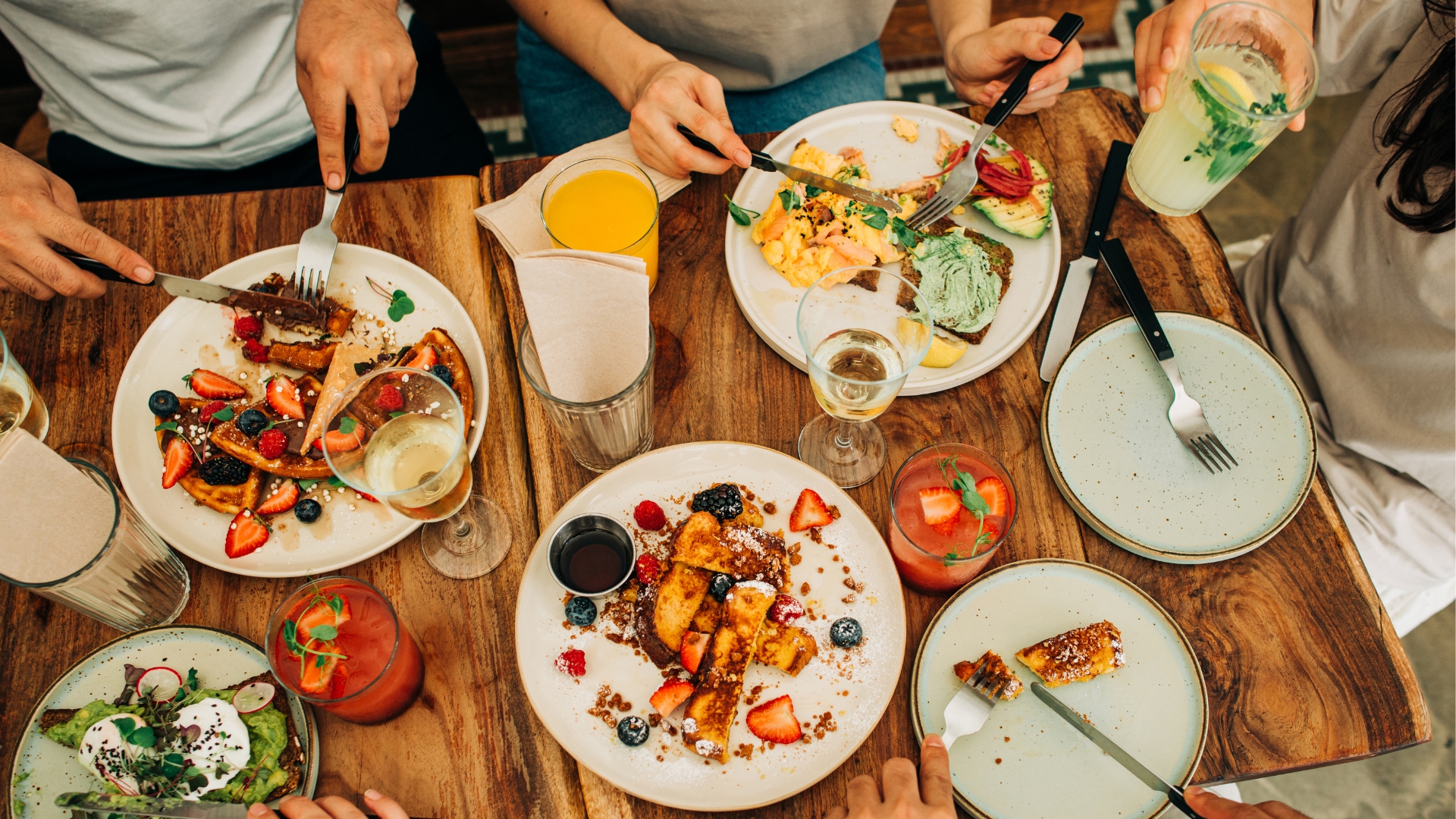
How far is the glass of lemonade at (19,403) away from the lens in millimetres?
1557

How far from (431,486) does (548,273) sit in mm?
433

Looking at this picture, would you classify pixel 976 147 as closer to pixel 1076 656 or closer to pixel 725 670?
pixel 1076 656

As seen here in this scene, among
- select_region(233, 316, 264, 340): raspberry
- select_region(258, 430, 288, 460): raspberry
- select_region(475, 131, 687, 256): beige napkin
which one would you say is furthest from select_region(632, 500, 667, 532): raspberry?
select_region(233, 316, 264, 340): raspberry

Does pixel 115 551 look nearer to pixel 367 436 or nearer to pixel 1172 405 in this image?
pixel 367 436

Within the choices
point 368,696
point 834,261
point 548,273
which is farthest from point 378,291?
point 834,261

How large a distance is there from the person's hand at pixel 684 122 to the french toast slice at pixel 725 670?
0.94 meters

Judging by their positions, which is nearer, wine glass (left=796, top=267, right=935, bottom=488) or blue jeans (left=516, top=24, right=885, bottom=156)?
wine glass (left=796, top=267, right=935, bottom=488)

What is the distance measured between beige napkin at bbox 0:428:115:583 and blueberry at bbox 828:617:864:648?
1.31 meters

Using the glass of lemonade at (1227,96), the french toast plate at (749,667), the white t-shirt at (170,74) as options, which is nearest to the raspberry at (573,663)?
the french toast plate at (749,667)

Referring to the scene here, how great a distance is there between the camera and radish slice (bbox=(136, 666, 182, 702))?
136 cm

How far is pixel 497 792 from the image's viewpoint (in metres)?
1.38

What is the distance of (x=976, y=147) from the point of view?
175cm

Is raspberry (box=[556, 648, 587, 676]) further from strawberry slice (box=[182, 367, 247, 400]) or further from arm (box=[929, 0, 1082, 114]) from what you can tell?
arm (box=[929, 0, 1082, 114])

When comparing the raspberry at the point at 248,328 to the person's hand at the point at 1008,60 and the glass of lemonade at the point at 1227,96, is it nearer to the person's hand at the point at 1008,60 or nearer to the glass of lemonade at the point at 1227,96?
the person's hand at the point at 1008,60
